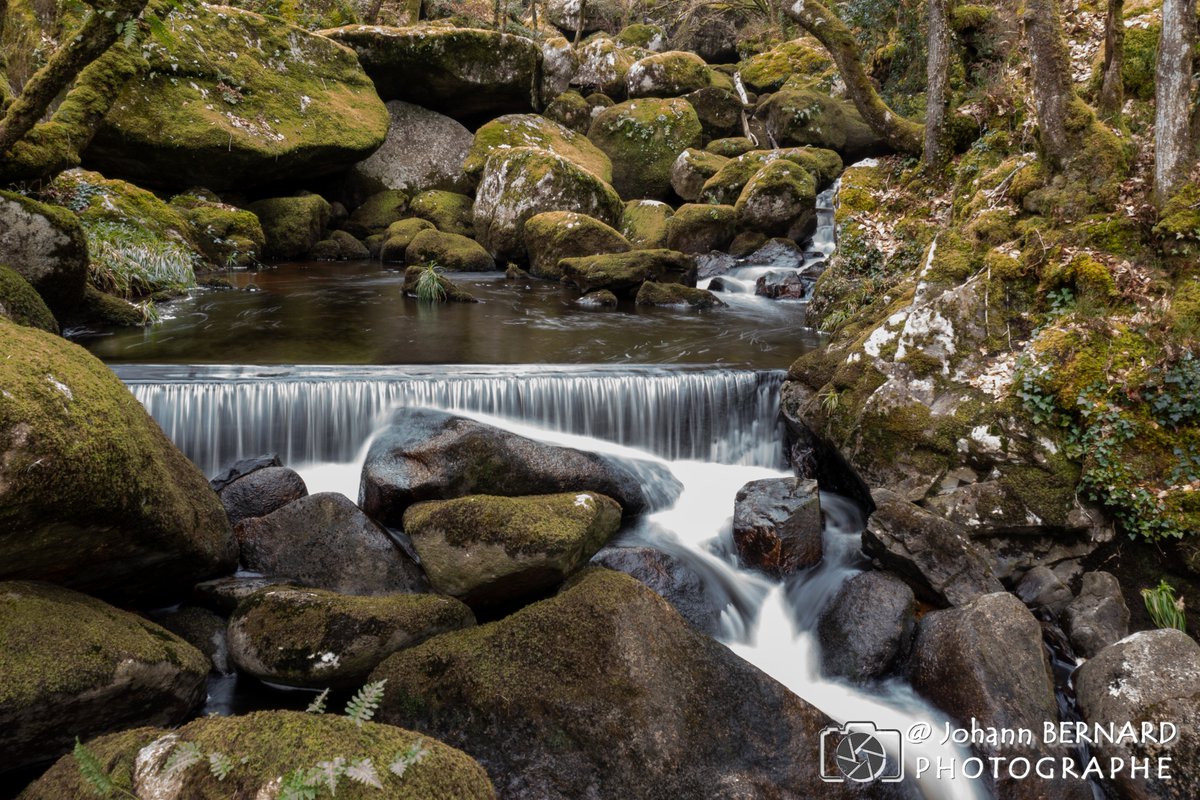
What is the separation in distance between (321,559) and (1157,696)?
4.90 meters

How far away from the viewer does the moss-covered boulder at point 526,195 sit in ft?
49.1

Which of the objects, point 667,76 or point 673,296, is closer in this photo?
point 673,296

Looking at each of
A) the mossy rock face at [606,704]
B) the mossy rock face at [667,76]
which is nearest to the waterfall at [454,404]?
the mossy rock face at [606,704]

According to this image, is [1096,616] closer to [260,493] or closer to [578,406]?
[578,406]

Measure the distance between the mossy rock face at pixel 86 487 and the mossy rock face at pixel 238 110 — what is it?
1135 cm

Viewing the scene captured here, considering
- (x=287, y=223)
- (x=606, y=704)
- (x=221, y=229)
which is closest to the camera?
(x=606, y=704)

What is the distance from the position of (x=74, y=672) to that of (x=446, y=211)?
1555 centimetres

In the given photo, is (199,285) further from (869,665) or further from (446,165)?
(869,665)

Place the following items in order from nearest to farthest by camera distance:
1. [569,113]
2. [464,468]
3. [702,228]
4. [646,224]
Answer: [464,468], [702,228], [646,224], [569,113]

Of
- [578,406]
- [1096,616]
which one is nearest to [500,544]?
[578,406]

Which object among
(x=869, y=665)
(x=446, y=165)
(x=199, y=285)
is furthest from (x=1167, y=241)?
(x=446, y=165)

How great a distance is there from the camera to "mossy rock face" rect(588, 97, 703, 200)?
19.0 m

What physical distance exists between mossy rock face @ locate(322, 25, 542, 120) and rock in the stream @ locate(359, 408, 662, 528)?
15.5m

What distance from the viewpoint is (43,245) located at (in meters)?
7.60
